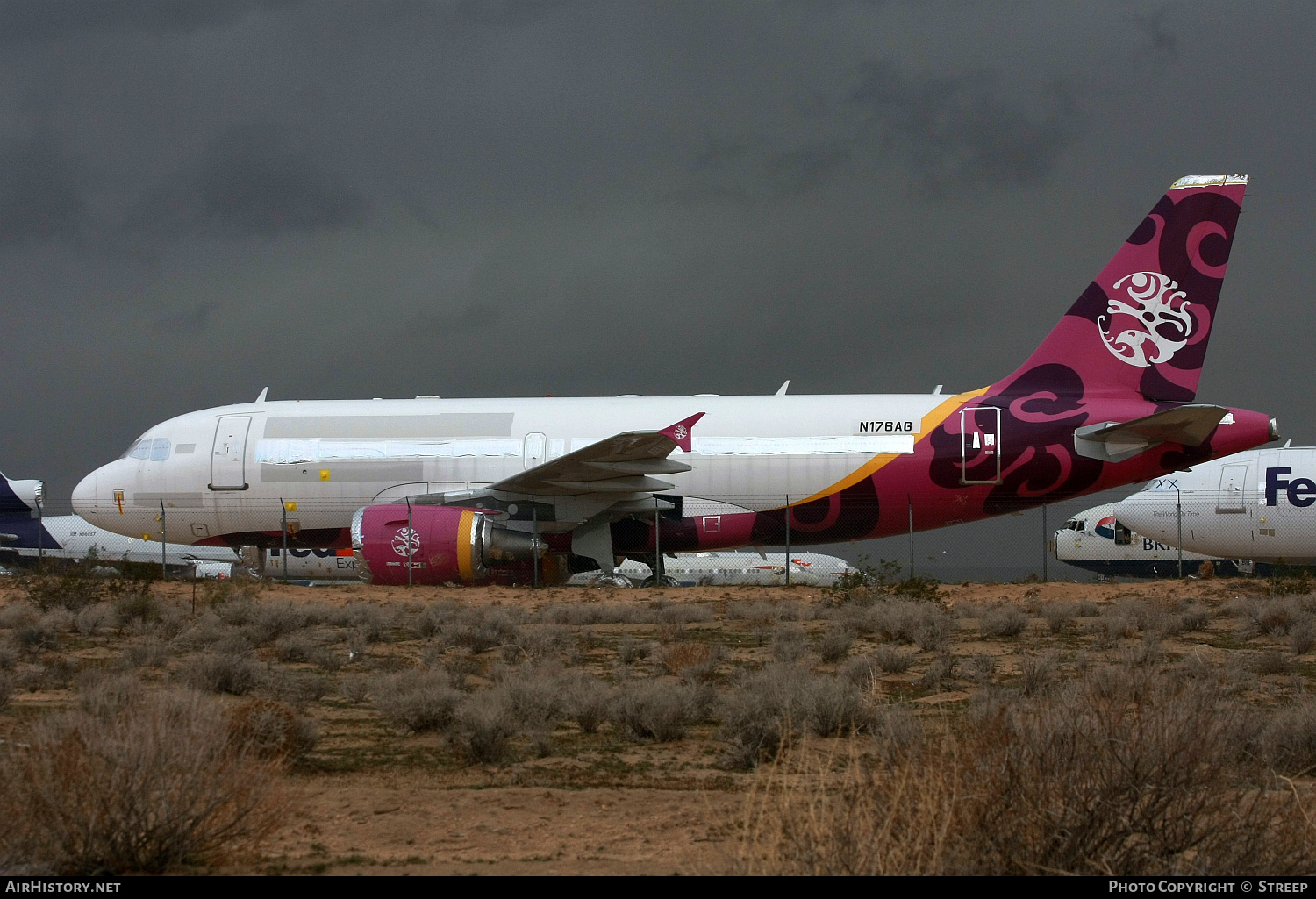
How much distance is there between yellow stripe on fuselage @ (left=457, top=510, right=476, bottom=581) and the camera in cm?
2008

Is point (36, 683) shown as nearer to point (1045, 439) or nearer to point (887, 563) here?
point (887, 563)

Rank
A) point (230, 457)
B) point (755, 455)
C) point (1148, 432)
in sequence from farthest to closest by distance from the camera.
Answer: point (230, 457), point (755, 455), point (1148, 432)

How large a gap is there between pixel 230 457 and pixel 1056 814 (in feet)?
66.7

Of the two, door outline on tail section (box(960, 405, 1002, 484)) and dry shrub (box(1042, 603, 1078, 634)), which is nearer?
dry shrub (box(1042, 603, 1078, 634))

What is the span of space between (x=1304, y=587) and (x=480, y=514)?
13217 mm

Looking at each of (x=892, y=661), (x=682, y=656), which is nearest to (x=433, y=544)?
(x=682, y=656)

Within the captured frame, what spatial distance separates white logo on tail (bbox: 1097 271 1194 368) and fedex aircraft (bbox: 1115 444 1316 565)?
23.0 feet

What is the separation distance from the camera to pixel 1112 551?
3778 cm

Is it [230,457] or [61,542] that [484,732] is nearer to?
[230,457]

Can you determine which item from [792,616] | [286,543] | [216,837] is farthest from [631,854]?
[286,543]

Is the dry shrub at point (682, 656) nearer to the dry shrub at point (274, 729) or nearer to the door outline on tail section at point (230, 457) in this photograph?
the dry shrub at point (274, 729)

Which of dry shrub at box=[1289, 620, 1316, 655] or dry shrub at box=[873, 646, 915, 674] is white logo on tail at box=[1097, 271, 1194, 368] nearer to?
dry shrub at box=[1289, 620, 1316, 655]

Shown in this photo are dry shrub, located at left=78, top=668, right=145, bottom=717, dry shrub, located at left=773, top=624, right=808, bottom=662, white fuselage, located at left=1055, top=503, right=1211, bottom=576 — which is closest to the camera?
dry shrub, located at left=78, top=668, right=145, bottom=717

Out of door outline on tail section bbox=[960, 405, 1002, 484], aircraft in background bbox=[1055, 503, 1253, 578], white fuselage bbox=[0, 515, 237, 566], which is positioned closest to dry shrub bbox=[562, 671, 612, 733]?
door outline on tail section bbox=[960, 405, 1002, 484]
